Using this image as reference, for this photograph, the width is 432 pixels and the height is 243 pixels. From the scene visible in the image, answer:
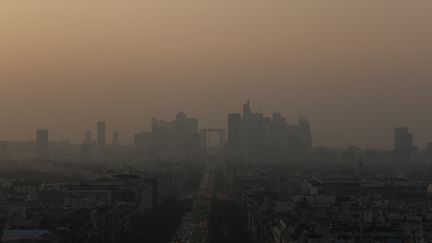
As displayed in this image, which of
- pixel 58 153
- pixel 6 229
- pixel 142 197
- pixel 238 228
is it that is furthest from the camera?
pixel 58 153

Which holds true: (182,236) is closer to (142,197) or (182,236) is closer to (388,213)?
(388,213)

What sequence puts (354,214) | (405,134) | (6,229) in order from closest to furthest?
1. (6,229)
2. (354,214)
3. (405,134)

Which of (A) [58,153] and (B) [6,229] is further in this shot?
(A) [58,153]

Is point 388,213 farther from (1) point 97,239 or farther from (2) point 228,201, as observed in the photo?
(2) point 228,201

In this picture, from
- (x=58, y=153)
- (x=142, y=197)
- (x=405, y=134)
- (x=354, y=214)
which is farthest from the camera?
(x=58, y=153)

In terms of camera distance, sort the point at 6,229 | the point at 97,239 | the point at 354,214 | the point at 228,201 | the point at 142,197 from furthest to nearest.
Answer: the point at 228,201 → the point at 142,197 → the point at 354,214 → the point at 97,239 → the point at 6,229

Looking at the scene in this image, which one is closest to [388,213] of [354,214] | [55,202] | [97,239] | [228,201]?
[354,214]

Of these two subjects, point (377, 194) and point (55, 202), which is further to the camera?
point (377, 194)

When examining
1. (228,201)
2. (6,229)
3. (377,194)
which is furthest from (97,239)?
(377,194)
